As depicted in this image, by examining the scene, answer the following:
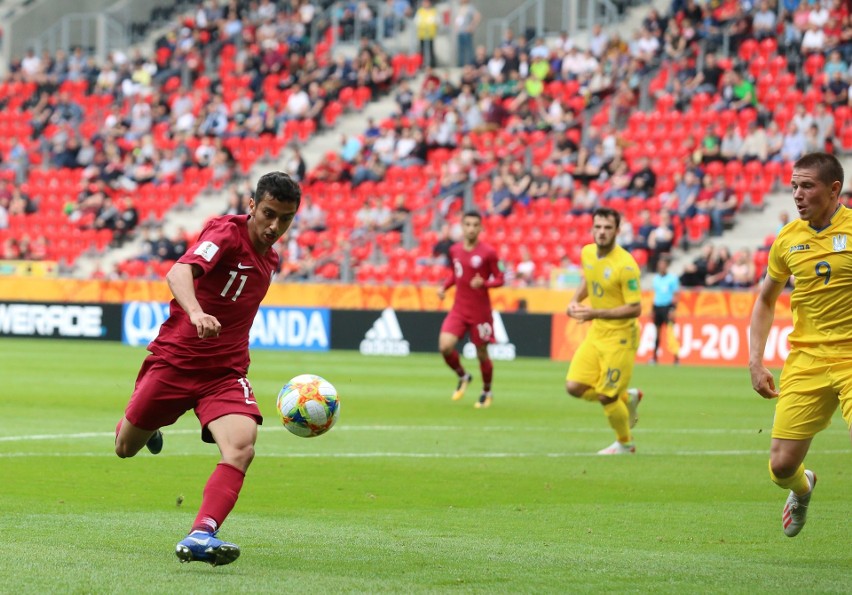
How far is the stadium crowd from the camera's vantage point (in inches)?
1219

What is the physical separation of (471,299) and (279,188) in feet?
40.1

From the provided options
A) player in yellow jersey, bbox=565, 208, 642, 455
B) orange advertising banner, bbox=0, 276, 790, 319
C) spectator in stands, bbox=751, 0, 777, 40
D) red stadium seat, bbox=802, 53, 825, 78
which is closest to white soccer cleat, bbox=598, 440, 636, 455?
player in yellow jersey, bbox=565, 208, 642, 455

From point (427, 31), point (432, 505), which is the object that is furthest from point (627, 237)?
point (432, 505)

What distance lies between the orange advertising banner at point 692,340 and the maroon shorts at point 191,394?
20835 millimetres

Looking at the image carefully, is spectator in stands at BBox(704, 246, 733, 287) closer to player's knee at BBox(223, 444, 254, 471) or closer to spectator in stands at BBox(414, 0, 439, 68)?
spectator in stands at BBox(414, 0, 439, 68)

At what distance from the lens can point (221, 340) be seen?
7.48 meters

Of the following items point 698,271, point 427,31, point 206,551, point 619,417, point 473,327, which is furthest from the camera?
point 427,31

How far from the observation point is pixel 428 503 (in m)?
9.70

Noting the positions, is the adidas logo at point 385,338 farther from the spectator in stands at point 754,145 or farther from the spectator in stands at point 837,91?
the spectator in stands at point 837,91

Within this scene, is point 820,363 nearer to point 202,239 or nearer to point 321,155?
point 202,239

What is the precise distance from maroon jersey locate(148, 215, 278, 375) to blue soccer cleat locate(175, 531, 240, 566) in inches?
44.0

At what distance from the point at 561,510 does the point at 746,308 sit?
1883 cm

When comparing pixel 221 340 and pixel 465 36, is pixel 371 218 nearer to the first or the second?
pixel 465 36

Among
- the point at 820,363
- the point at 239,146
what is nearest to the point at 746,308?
the point at 239,146
